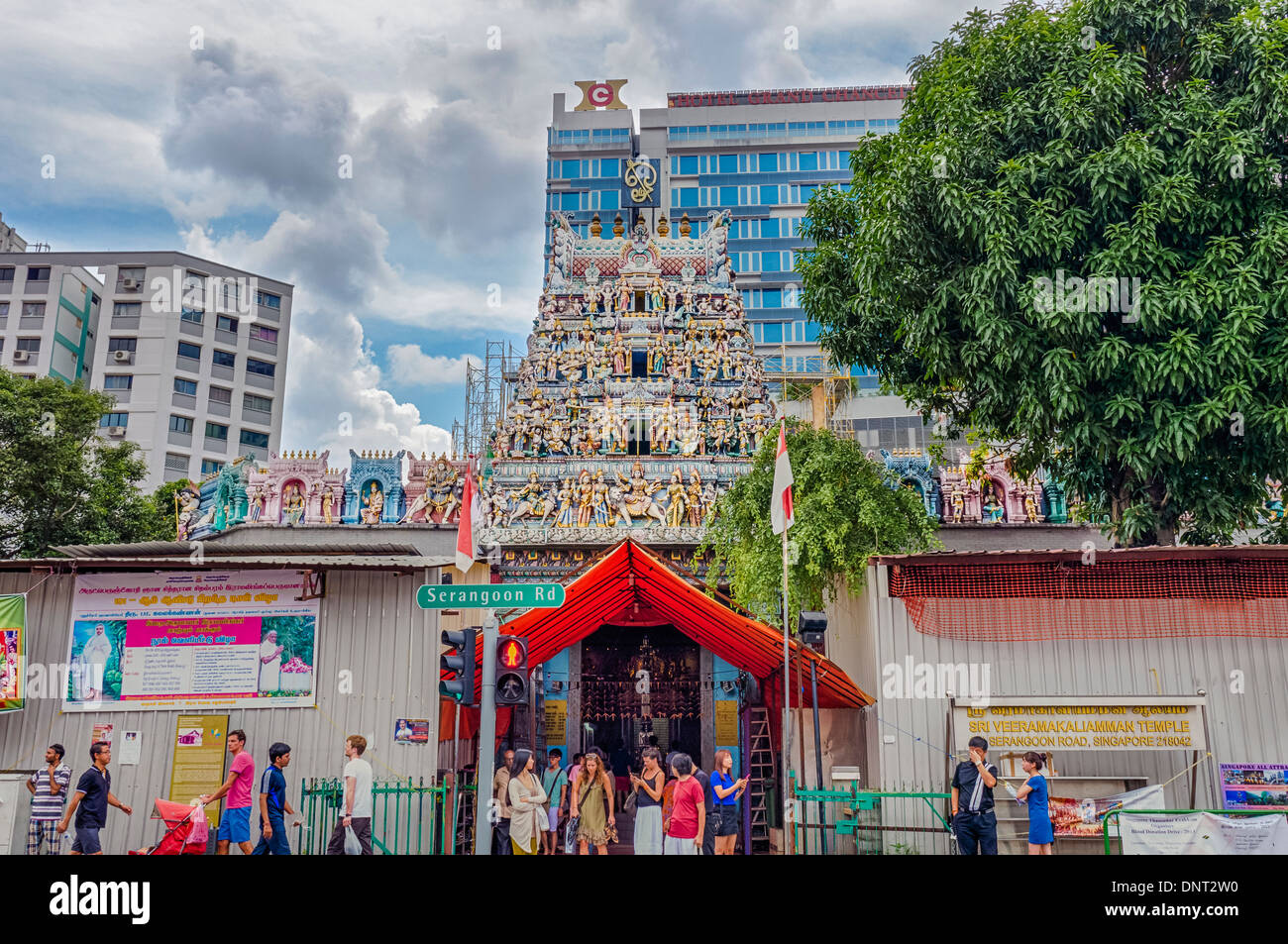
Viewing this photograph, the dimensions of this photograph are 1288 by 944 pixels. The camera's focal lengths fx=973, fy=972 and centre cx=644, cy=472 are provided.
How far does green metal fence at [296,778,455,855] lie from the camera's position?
38.5 ft

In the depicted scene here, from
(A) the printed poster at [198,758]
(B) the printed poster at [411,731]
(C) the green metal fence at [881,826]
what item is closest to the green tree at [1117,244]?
(C) the green metal fence at [881,826]

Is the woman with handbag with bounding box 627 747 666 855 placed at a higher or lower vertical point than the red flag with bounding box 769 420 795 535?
lower

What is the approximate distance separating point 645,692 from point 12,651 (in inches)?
588

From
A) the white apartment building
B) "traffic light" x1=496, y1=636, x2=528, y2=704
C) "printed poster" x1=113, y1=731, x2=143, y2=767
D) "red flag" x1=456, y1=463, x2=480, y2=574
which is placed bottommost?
"printed poster" x1=113, y1=731, x2=143, y2=767

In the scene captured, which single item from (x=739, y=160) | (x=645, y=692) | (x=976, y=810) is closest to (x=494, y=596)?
(x=976, y=810)

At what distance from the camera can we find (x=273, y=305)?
2277 inches

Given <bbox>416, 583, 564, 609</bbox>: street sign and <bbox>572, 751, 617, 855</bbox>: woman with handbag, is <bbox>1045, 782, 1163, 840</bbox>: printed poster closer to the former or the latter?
<bbox>572, 751, 617, 855</bbox>: woman with handbag

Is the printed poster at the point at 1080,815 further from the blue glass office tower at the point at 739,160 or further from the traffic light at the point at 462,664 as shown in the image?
the blue glass office tower at the point at 739,160

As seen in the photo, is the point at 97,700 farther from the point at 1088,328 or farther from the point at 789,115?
the point at 789,115

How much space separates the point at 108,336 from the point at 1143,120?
5353cm

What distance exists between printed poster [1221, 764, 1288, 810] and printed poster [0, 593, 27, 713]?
14.9 meters

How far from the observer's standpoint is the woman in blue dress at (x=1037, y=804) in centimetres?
945

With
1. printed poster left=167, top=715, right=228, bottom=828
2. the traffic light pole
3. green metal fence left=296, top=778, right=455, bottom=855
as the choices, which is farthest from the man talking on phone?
printed poster left=167, top=715, right=228, bottom=828
